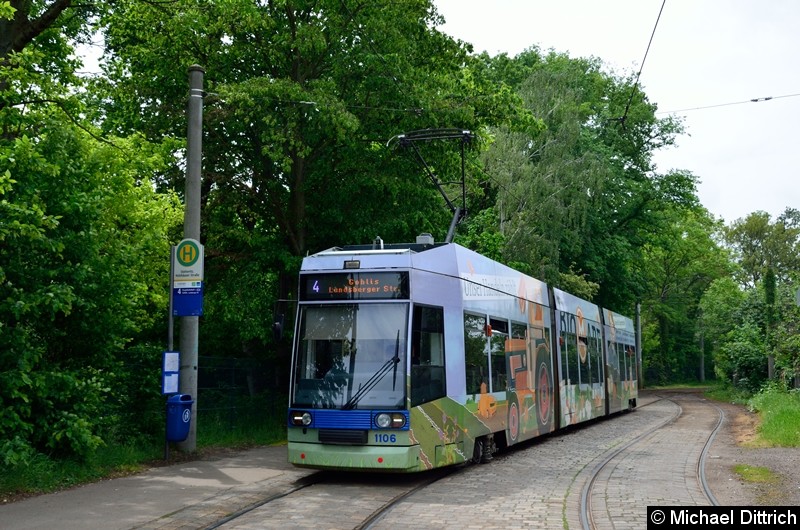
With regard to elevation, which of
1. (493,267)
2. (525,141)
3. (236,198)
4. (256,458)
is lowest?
(256,458)

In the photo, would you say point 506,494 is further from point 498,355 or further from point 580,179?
point 580,179

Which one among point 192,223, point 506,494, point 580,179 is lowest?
point 506,494

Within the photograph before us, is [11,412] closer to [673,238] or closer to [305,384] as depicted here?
[305,384]

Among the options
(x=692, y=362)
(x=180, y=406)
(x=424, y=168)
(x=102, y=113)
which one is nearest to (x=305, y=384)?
(x=180, y=406)

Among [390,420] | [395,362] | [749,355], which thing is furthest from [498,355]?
[749,355]

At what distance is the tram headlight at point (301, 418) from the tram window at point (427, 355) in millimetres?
1455

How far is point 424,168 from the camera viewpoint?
68.6ft

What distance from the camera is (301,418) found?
1175 cm

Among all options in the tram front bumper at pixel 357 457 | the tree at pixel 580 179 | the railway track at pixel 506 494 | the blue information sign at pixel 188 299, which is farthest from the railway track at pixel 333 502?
the tree at pixel 580 179

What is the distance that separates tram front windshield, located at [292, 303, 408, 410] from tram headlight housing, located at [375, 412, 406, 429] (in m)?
0.12

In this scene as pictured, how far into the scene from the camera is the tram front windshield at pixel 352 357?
1152 cm

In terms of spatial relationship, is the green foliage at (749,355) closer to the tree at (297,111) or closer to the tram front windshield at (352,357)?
the tree at (297,111)

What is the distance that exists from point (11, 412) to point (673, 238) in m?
44.8

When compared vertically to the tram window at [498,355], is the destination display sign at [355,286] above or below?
above
